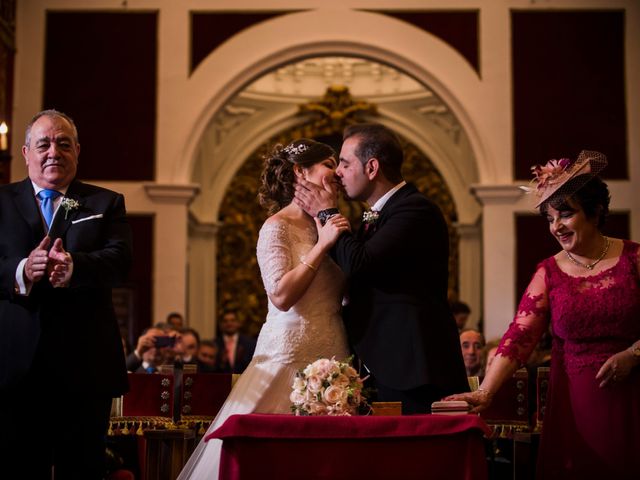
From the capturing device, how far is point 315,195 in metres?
4.25

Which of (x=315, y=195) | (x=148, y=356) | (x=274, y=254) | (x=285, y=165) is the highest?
(x=285, y=165)

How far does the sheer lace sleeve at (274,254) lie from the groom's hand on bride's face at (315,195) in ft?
0.40

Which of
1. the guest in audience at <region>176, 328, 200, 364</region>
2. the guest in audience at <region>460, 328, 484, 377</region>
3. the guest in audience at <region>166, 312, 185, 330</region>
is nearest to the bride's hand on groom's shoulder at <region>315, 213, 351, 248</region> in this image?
the guest in audience at <region>460, 328, 484, 377</region>

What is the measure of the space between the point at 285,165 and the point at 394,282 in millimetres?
685

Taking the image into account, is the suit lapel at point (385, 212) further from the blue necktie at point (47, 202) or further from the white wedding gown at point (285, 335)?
the blue necktie at point (47, 202)

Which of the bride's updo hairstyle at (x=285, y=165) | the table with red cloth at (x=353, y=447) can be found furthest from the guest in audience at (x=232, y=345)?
the table with red cloth at (x=353, y=447)

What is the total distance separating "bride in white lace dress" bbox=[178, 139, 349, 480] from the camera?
408cm

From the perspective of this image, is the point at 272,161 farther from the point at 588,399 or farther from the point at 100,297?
the point at 588,399

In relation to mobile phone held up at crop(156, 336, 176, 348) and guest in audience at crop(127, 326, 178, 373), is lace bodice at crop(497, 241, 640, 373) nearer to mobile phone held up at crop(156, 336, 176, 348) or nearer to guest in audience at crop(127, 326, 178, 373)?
mobile phone held up at crop(156, 336, 176, 348)

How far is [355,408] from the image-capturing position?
3.74 metres

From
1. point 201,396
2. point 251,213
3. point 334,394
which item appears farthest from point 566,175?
point 251,213

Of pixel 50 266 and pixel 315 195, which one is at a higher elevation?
pixel 315 195

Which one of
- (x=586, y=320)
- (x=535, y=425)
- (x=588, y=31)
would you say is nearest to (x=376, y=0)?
(x=588, y=31)

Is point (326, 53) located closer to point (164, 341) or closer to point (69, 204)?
point (164, 341)
